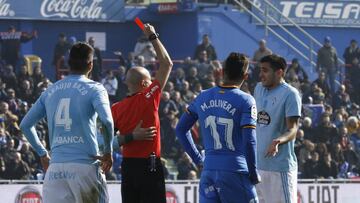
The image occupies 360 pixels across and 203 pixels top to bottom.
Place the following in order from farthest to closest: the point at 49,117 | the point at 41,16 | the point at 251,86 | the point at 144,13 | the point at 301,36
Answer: the point at 301,36, the point at 144,13, the point at 41,16, the point at 251,86, the point at 49,117

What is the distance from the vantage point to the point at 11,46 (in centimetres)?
2945

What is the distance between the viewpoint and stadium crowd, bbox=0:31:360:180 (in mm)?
23875

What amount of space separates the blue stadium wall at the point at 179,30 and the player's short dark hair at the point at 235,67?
71.8ft

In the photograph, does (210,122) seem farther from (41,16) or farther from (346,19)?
(346,19)

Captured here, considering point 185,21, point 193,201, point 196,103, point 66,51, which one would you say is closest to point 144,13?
point 185,21

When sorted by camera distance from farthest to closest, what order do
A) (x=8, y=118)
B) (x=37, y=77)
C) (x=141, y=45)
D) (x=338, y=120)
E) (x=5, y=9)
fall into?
(x=5, y=9), (x=141, y=45), (x=338, y=120), (x=37, y=77), (x=8, y=118)

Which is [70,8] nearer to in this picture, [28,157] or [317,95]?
[317,95]

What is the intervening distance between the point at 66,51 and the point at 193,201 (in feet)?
30.3

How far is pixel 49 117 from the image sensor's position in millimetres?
11039

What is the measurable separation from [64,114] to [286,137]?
104 inches

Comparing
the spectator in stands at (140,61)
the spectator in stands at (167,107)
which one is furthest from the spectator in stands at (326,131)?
the spectator in stands at (140,61)

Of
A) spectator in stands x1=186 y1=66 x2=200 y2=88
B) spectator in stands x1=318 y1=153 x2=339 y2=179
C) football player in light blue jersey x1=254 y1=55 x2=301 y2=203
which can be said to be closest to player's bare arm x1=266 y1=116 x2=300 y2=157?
football player in light blue jersey x1=254 y1=55 x2=301 y2=203

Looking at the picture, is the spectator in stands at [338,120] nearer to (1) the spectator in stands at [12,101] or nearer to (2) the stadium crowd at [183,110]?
(2) the stadium crowd at [183,110]

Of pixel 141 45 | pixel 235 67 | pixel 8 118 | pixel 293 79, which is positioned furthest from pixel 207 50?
pixel 235 67
